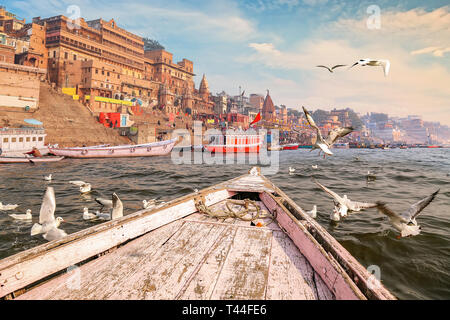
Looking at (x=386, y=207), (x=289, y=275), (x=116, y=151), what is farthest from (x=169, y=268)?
(x=116, y=151)

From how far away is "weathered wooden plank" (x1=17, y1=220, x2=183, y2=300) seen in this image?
1.90 metres

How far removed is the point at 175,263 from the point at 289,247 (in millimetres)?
1488

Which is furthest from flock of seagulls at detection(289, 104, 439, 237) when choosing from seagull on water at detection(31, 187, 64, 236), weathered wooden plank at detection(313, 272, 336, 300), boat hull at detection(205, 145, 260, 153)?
boat hull at detection(205, 145, 260, 153)

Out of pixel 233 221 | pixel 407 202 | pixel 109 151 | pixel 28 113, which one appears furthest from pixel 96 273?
pixel 28 113

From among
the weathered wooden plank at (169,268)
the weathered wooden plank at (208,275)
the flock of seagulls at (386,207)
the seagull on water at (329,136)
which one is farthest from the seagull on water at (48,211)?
the seagull on water at (329,136)

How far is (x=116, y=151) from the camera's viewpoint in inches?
1019

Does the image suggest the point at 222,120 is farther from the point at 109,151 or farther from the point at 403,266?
the point at 403,266

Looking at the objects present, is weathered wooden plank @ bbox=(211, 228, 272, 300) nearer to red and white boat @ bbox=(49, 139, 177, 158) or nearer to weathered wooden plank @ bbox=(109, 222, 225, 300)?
weathered wooden plank @ bbox=(109, 222, 225, 300)

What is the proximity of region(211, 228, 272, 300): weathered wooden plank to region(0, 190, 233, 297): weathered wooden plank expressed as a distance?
1.34 meters

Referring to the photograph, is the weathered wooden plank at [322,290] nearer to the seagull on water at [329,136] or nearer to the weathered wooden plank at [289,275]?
the weathered wooden plank at [289,275]

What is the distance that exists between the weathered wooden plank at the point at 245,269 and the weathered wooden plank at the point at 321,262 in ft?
1.20

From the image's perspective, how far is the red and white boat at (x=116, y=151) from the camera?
24.0 metres

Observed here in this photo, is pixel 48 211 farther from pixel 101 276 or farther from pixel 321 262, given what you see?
pixel 321 262

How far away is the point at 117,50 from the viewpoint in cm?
5803
